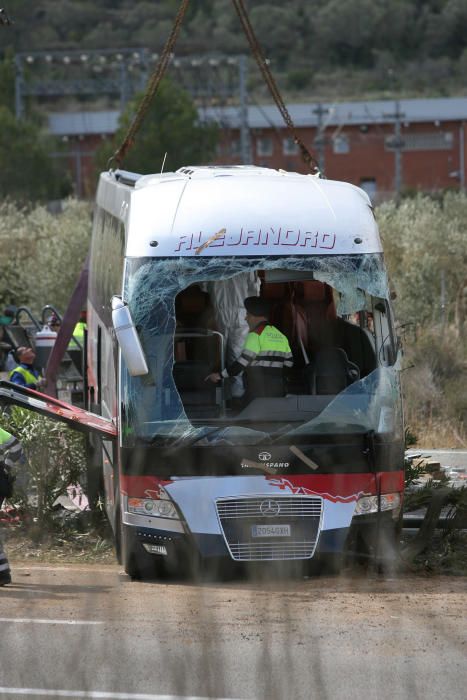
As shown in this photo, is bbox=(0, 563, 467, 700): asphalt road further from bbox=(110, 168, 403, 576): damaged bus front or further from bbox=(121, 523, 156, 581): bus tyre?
bbox=(110, 168, 403, 576): damaged bus front

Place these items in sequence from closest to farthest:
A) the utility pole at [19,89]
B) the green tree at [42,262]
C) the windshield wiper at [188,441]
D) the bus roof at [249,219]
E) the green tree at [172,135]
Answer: the windshield wiper at [188,441] < the bus roof at [249,219] < the green tree at [42,262] < the green tree at [172,135] < the utility pole at [19,89]

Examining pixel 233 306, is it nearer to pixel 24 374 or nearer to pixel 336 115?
pixel 24 374

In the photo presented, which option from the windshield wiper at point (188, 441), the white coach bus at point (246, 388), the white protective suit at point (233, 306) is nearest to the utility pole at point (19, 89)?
the white protective suit at point (233, 306)

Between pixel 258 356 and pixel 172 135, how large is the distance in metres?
62.9

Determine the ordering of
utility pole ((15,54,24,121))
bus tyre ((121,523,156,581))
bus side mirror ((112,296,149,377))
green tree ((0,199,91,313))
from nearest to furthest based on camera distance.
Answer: bus side mirror ((112,296,149,377)) → bus tyre ((121,523,156,581)) → green tree ((0,199,91,313)) → utility pole ((15,54,24,121))

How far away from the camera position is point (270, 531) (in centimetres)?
1023

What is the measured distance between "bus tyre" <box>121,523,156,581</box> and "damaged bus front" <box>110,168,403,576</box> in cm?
2

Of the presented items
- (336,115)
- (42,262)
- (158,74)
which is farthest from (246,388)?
(336,115)

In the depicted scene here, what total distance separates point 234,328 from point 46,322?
48.0ft

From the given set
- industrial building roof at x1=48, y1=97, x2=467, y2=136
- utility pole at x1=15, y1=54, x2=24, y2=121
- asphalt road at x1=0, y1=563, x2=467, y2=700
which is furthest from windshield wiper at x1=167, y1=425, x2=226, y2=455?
utility pole at x1=15, y1=54, x2=24, y2=121

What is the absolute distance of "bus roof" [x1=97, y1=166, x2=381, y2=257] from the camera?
1057 cm

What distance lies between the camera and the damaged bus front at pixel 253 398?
10.2 meters

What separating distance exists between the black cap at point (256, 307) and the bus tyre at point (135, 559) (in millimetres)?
1923

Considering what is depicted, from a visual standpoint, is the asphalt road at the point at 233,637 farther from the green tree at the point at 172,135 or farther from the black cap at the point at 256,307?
the green tree at the point at 172,135
